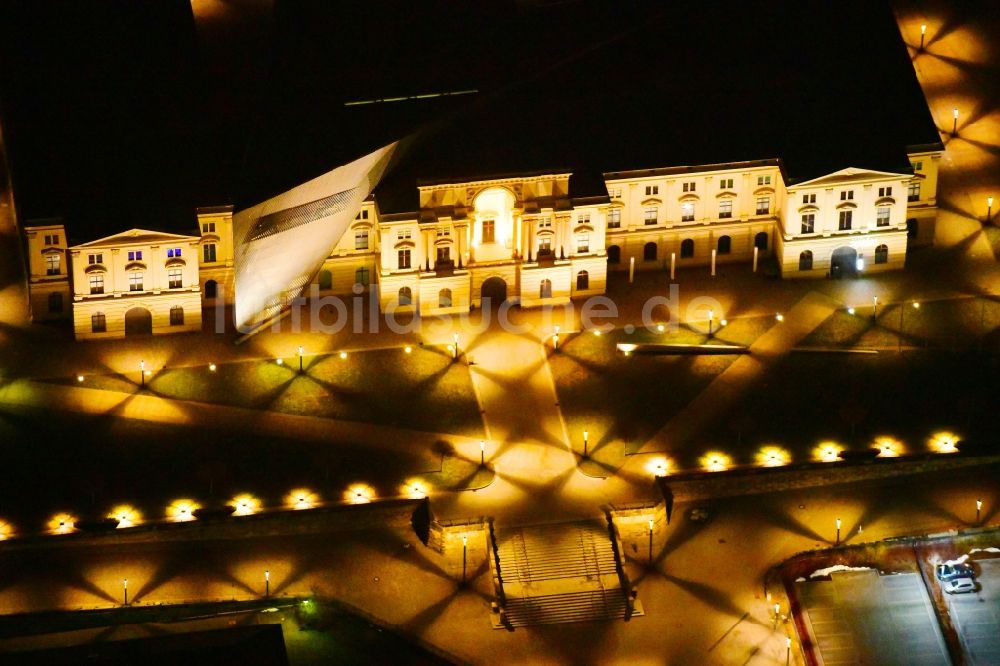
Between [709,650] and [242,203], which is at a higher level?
[242,203]

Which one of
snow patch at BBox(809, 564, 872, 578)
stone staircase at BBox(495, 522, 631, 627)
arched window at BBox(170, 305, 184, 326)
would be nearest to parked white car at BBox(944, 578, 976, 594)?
snow patch at BBox(809, 564, 872, 578)

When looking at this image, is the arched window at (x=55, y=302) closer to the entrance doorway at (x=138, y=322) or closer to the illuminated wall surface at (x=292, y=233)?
the entrance doorway at (x=138, y=322)

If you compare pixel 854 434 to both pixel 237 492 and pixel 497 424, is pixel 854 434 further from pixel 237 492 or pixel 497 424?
pixel 237 492

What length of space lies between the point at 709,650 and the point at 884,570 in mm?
12164

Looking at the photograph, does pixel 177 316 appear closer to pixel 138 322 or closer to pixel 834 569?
pixel 138 322

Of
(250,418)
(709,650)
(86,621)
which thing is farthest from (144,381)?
(709,650)

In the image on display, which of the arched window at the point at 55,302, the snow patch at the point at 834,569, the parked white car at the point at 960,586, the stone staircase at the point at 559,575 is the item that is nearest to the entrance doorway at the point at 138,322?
the arched window at the point at 55,302

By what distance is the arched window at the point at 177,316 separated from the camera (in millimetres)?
198625

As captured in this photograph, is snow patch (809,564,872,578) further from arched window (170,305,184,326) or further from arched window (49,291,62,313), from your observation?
arched window (49,291,62,313)

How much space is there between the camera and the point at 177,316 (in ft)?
652

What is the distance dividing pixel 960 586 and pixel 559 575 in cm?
2269

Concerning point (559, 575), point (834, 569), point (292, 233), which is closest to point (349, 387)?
point (292, 233)

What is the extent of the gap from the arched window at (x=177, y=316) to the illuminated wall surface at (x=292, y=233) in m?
4.31

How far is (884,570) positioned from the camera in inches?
7101
